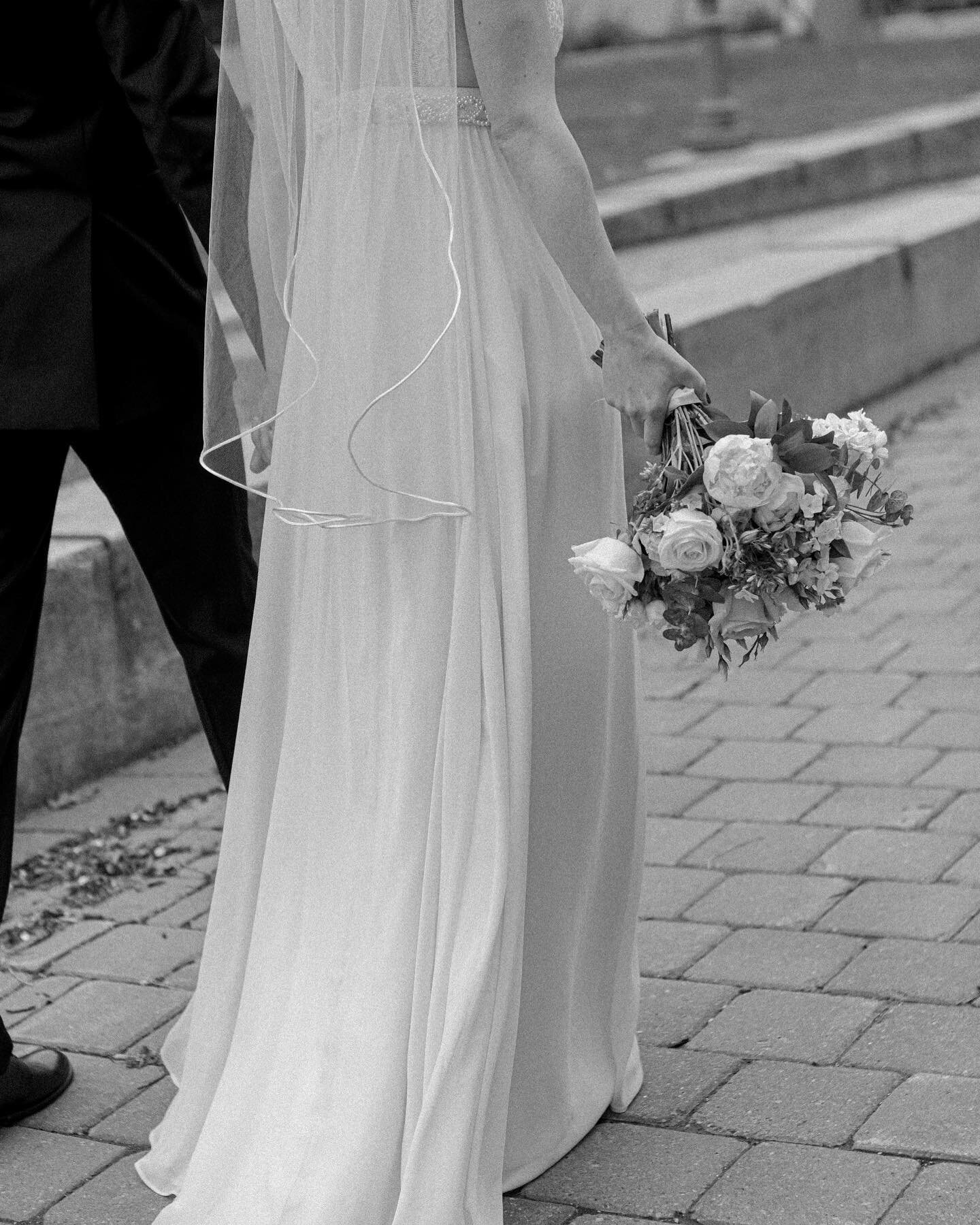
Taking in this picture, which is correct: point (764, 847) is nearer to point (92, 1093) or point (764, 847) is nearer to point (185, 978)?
point (185, 978)

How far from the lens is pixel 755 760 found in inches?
177

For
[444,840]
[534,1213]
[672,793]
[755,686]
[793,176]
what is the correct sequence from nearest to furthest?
1. [444,840]
2. [534,1213]
3. [672,793]
4. [755,686]
5. [793,176]

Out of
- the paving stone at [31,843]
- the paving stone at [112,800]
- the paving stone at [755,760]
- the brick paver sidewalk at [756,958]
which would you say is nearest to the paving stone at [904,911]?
the brick paver sidewalk at [756,958]

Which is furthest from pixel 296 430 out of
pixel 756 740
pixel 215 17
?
pixel 756 740

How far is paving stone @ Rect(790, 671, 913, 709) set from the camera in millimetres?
4809

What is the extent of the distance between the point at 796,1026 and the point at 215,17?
2.04 metres

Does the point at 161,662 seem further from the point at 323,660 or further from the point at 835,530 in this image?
the point at 835,530

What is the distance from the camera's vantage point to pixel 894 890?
363 centimetres

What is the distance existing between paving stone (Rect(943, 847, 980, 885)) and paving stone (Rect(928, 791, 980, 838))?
0.12 metres

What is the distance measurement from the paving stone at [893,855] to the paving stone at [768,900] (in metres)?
0.07

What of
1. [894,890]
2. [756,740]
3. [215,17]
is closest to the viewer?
[215,17]

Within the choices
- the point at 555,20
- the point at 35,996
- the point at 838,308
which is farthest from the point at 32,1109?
the point at 838,308

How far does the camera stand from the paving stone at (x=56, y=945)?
369 cm

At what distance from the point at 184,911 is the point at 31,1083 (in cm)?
80
